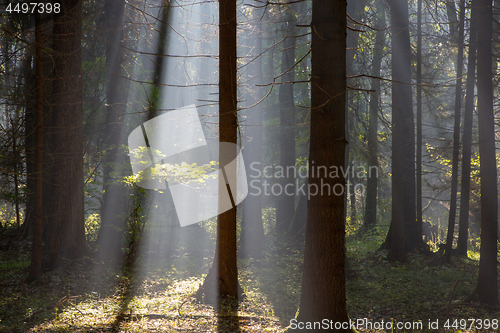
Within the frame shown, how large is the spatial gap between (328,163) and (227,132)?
106 inches

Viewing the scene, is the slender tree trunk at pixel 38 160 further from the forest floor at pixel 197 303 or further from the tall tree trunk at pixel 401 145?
the tall tree trunk at pixel 401 145

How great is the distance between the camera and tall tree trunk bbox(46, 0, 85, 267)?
26.1 ft

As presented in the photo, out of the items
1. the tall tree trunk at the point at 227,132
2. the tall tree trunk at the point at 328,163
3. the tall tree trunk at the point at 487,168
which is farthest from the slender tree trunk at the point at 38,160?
the tall tree trunk at the point at 487,168

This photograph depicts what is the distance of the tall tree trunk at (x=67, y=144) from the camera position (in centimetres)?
795

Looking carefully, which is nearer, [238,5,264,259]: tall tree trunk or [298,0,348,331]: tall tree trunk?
[298,0,348,331]: tall tree trunk

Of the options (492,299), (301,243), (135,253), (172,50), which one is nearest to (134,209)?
(135,253)

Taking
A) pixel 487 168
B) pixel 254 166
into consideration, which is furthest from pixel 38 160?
pixel 487 168

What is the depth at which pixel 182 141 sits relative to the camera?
42.1ft

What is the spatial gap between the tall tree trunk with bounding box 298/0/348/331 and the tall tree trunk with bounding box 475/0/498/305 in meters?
4.41

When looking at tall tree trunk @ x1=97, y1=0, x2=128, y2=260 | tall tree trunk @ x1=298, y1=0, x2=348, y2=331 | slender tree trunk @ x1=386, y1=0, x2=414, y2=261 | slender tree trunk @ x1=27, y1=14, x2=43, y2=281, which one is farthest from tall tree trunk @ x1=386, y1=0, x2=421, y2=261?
slender tree trunk @ x1=27, y1=14, x2=43, y2=281

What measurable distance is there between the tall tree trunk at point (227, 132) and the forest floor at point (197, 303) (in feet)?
2.18

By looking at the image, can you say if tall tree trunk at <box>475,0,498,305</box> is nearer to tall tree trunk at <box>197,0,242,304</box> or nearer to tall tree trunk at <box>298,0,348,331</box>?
tall tree trunk at <box>298,0,348,331</box>

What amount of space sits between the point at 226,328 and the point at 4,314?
369 centimetres

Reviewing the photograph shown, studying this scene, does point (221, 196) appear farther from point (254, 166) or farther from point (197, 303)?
point (254, 166)
